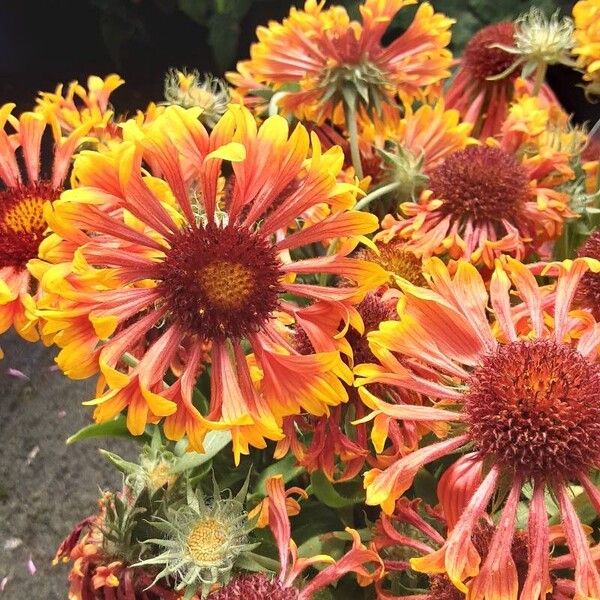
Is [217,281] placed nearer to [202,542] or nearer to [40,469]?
[202,542]

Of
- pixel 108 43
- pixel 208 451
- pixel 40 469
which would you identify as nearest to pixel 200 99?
pixel 208 451

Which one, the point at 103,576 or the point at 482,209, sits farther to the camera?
the point at 482,209

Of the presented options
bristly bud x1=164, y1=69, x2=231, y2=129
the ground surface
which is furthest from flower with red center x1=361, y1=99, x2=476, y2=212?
the ground surface

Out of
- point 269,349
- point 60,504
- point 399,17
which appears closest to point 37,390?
point 60,504

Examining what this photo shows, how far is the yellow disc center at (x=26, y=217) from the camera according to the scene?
0.49m

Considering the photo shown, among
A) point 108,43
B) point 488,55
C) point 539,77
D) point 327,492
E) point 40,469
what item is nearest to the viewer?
point 327,492

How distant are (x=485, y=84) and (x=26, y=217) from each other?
1.80 feet

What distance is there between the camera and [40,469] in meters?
1.12

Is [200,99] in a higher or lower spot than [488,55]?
lower

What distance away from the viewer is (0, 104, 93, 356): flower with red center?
424 millimetres

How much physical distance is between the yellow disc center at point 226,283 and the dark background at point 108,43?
1.01 meters

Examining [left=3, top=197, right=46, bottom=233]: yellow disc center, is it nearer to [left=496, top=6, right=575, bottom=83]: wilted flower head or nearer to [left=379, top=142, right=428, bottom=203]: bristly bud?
[left=379, top=142, right=428, bottom=203]: bristly bud

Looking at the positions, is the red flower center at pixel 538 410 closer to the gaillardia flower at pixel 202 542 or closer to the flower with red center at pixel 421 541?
the flower with red center at pixel 421 541

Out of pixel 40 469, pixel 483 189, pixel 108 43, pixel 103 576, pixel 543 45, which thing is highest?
pixel 543 45
